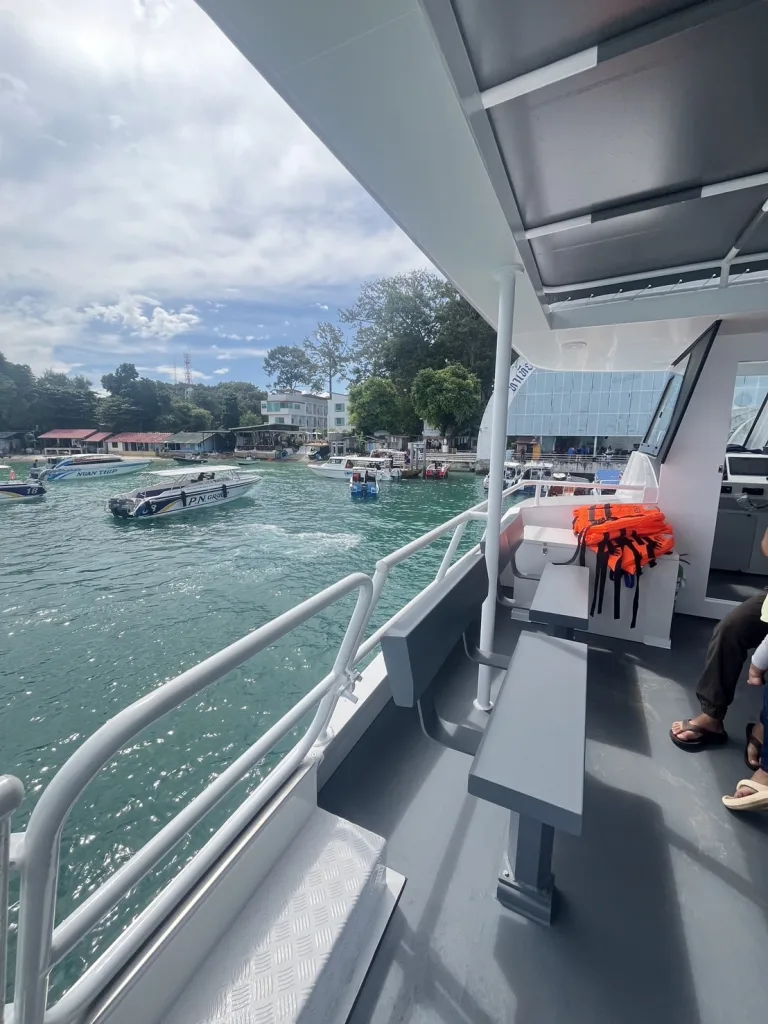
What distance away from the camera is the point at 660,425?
10.8 feet

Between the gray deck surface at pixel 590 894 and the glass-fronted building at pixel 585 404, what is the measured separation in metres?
24.7

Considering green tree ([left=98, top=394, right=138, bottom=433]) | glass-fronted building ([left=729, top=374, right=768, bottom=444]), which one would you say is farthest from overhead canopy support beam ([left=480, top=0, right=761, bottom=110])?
green tree ([left=98, top=394, right=138, bottom=433])

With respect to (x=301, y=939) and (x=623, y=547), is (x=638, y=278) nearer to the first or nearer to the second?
(x=623, y=547)

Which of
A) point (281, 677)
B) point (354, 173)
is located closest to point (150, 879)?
point (281, 677)

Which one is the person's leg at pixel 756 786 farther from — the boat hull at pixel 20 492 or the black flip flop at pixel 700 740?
the boat hull at pixel 20 492

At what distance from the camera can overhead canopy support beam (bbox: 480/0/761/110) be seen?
82cm

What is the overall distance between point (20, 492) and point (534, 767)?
25.6 metres

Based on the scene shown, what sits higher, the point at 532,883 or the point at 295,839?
the point at 295,839

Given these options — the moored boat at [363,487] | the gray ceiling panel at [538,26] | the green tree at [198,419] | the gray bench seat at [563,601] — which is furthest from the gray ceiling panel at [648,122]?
the green tree at [198,419]

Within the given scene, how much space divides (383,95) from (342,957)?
2.04 m

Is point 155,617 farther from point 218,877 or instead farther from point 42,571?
point 218,877

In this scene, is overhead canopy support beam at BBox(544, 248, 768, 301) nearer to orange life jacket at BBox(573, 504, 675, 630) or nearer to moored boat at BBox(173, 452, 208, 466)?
orange life jacket at BBox(573, 504, 675, 630)

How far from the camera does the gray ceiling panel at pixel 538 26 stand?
2.69 ft

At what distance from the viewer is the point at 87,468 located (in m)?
27.4
